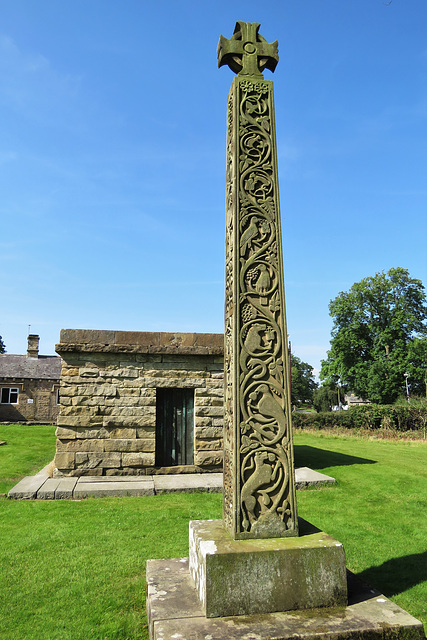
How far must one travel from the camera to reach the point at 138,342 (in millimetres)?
9719

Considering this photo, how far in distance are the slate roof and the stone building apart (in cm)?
2324

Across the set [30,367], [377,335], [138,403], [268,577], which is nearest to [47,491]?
[138,403]

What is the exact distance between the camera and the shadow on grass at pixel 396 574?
4.11 metres

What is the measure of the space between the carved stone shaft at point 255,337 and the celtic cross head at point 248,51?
125 mm

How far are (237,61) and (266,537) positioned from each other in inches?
154

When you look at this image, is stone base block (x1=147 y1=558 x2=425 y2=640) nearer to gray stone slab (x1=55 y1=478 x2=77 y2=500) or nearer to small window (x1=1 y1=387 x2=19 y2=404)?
gray stone slab (x1=55 y1=478 x2=77 y2=500)

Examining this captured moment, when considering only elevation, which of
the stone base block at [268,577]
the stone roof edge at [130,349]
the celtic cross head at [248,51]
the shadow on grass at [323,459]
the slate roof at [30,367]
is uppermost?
the celtic cross head at [248,51]

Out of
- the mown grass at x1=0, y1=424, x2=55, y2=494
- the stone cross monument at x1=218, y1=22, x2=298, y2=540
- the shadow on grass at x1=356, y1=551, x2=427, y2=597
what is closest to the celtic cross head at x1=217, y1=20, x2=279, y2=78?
the stone cross monument at x1=218, y1=22, x2=298, y2=540

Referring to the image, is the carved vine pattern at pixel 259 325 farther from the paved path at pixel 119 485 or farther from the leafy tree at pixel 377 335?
the leafy tree at pixel 377 335

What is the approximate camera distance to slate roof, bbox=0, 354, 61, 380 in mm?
30906

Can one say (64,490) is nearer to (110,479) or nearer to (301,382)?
(110,479)

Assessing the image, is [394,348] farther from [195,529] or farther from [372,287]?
[195,529]

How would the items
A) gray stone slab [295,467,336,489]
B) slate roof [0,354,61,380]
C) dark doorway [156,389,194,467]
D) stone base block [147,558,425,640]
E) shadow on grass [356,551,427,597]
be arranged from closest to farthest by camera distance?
stone base block [147,558,425,640] → shadow on grass [356,551,427,597] → gray stone slab [295,467,336,489] → dark doorway [156,389,194,467] → slate roof [0,354,61,380]

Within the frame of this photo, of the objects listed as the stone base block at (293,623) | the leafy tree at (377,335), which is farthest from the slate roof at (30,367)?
the stone base block at (293,623)
